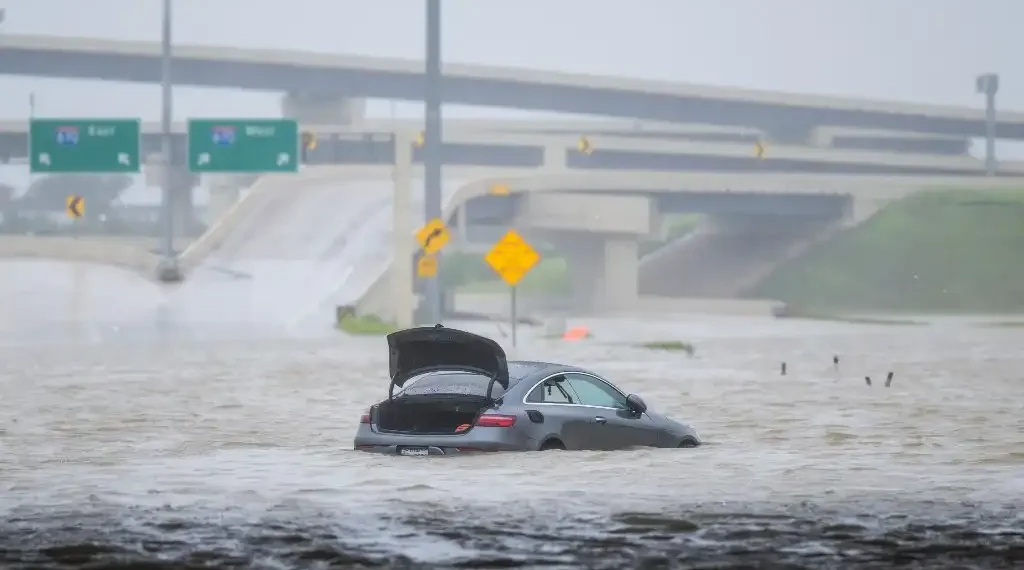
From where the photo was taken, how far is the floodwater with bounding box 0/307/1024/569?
12234 mm

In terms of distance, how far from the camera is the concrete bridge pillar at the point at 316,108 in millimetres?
114500

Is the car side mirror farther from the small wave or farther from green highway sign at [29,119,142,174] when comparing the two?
green highway sign at [29,119,142,174]

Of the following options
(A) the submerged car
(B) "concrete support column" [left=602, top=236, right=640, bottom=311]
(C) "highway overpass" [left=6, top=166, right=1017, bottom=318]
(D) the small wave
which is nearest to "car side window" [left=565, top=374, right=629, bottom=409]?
(A) the submerged car

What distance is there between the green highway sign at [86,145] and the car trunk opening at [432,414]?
1581 inches

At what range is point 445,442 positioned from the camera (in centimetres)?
1688

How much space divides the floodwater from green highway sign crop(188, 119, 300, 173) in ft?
79.3

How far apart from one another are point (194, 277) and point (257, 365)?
2654 centimetres

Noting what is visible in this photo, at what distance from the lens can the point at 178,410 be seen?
26.0m

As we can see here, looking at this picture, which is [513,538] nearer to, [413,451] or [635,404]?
[413,451]

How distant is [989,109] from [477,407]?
95.5 meters

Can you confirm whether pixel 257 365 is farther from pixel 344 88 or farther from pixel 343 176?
pixel 344 88

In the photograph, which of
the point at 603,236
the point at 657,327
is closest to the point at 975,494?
the point at 657,327

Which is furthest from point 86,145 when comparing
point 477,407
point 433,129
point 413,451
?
point 477,407

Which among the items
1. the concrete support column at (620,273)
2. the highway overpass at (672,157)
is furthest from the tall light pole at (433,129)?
the highway overpass at (672,157)
